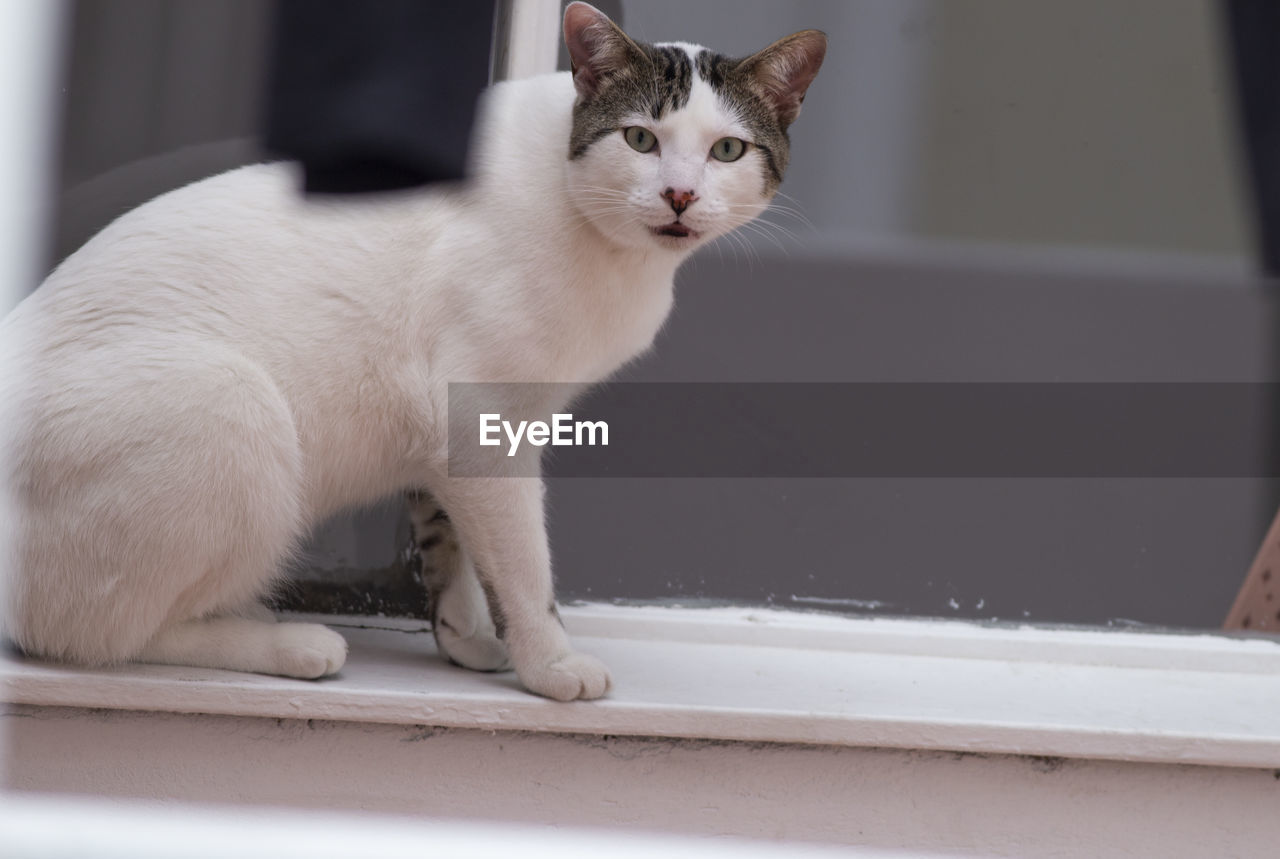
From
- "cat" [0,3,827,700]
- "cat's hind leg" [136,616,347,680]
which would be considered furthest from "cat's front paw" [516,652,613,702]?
"cat's hind leg" [136,616,347,680]

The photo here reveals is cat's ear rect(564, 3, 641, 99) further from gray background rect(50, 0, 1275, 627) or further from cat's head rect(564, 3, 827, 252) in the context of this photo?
gray background rect(50, 0, 1275, 627)

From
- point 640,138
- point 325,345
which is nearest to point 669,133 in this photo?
point 640,138

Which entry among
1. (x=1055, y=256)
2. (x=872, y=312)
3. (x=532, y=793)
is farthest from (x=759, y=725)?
(x=1055, y=256)

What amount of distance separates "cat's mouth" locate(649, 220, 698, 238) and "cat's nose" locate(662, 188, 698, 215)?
22mm

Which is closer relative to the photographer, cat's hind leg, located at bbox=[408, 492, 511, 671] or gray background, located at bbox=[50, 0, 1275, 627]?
cat's hind leg, located at bbox=[408, 492, 511, 671]

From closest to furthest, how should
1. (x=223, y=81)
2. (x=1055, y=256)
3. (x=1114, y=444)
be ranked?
1. (x=223, y=81)
2. (x=1114, y=444)
3. (x=1055, y=256)

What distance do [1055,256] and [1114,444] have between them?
43cm

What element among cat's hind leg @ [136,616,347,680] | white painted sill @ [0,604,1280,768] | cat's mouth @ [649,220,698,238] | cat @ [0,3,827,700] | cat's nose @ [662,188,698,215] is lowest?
white painted sill @ [0,604,1280,768]

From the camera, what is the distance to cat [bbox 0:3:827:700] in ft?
3.40

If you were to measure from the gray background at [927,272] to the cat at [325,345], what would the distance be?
1.08ft

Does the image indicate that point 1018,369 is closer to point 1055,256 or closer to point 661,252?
point 1055,256

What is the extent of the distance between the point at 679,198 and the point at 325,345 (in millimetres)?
436

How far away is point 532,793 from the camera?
1134 mm

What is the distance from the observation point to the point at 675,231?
1117mm
